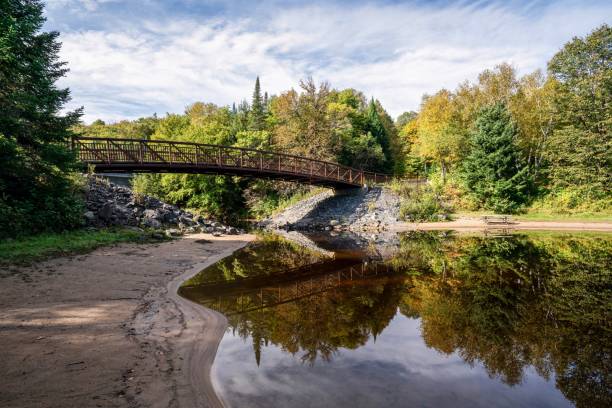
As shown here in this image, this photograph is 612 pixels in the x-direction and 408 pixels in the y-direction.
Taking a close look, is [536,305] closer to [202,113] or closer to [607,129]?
[607,129]

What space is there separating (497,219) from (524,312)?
22625 millimetres

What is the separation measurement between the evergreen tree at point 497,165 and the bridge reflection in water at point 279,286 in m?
21.3

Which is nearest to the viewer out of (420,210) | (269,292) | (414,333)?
(414,333)

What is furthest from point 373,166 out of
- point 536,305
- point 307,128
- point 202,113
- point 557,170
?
point 536,305

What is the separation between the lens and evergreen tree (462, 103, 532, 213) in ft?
97.2

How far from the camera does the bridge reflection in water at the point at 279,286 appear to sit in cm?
872

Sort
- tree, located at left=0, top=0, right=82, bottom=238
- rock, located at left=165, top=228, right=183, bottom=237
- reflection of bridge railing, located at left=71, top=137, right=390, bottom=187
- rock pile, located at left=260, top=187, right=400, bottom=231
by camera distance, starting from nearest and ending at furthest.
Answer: tree, located at left=0, top=0, right=82, bottom=238 → rock, located at left=165, top=228, right=183, bottom=237 → reflection of bridge railing, located at left=71, top=137, right=390, bottom=187 → rock pile, located at left=260, top=187, right=400, bottom=231

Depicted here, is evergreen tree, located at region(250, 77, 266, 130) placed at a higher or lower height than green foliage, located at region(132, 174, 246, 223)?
higher

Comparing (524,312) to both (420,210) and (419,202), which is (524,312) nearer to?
(420,210)

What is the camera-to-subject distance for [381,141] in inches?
2055

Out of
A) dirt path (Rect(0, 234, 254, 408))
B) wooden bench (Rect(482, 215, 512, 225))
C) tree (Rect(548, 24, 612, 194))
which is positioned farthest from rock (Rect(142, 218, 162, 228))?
tree (Rect(548, 24, 612, 194))

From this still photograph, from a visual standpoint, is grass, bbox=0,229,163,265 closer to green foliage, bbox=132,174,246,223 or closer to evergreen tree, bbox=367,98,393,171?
green foliage, bbox=132,174,246,223

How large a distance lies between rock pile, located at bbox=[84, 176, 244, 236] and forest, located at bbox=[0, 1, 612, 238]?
1.32 m

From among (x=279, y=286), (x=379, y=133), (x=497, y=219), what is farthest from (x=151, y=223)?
(x=379, y=133)
